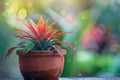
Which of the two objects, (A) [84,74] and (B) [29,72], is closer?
(B) [29,72]

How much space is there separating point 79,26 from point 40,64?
0.69m

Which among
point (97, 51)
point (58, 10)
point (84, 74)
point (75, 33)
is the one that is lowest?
point (84, 74)

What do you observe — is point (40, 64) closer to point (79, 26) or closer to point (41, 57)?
point (41, 57)

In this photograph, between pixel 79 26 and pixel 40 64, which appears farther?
pixel 79 26

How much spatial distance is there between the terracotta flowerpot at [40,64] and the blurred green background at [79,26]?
61 centimetres

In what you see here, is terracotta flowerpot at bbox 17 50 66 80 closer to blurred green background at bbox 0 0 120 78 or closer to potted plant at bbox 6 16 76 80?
potted plant at bbox 6 16 76 80

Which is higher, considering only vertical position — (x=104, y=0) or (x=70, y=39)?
(x=104, y=0)

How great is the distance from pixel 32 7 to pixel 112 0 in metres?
0.53

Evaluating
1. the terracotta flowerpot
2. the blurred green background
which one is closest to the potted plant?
the terracotta flowerpot

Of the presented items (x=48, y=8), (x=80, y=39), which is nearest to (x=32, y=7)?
(x=48, y=8)

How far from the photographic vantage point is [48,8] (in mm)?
1686

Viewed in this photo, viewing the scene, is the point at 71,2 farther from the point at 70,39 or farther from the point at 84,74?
the point at 84,74

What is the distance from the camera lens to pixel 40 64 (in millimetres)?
1074

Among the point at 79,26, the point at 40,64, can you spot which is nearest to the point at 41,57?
the point at 40,64
